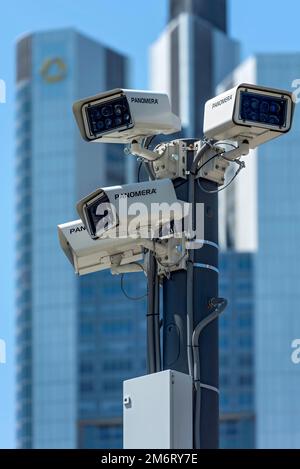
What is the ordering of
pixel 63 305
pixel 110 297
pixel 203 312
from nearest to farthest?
1. pixel 203 312
2. pixel 110 297
3. pixel 63 305

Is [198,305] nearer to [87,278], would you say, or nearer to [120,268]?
[120,268]

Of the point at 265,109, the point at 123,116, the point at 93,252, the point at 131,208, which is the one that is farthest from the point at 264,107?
the point at 93,252

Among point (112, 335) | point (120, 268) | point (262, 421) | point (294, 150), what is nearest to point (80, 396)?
point (112, 335)

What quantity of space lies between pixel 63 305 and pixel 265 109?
16995cm

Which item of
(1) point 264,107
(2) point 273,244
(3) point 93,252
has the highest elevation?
(2) point 273,244

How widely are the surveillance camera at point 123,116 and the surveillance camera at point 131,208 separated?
0.59 metres

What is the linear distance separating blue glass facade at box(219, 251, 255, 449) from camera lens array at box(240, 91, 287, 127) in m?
159

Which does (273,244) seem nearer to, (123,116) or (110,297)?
(110,297)

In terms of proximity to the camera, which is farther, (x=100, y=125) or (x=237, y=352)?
(x=237, y=352)

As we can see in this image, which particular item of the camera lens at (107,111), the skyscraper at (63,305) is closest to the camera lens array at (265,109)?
the camera lens at (107,111)

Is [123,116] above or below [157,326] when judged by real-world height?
above

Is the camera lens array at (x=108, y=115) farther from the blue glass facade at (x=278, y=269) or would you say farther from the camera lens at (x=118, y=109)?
the blue glass facade at (x=278, y=269)

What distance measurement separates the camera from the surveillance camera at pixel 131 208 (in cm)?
1366

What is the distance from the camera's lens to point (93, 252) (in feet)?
48.2
